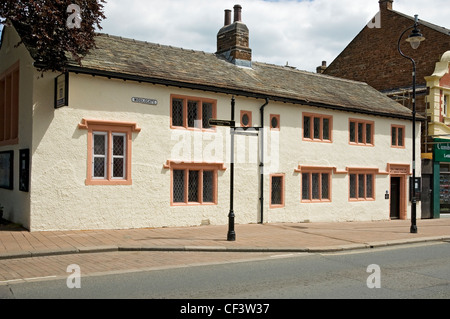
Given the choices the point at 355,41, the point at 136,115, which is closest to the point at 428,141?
the point at 355,41

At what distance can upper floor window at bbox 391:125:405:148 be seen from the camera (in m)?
24.0

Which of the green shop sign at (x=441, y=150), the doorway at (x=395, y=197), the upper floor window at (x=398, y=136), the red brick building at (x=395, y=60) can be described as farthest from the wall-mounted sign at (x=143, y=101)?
the green shop sign at (x=441, y=150)

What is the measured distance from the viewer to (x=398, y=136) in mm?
24234

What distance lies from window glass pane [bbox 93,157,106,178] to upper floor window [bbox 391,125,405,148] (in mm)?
15447

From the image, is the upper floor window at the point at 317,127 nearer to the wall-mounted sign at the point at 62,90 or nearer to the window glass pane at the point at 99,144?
the window glass pane at the point at 99,144

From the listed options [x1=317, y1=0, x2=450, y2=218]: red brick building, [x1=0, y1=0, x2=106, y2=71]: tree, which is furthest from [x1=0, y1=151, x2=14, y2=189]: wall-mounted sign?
[x1=317, y1=0, x2=450, y2=218]: red brick building

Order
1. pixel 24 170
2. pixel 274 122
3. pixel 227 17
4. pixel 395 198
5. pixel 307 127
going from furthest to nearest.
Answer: pixel 395 198 < pixel 227 17 < pixel 307 127 < pixel 274 122 < pixel 24 170

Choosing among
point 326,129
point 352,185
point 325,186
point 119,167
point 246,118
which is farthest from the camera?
A: point 352,185

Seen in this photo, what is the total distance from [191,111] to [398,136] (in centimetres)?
1270

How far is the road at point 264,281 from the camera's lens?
735 centimetres

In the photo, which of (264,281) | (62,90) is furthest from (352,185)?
(264,281)

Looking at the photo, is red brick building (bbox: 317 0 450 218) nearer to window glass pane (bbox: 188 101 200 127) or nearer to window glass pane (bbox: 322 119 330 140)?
window glass pane (bbox: 322 119 330 140)

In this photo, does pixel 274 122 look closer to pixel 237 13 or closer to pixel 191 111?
pixel 191 111
